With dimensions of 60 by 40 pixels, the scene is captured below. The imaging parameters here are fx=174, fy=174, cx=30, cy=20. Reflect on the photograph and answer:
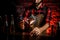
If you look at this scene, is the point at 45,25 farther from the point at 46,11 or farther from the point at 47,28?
the point at 46,11

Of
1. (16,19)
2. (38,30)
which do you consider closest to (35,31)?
(38,30)

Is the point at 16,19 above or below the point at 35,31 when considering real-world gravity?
above

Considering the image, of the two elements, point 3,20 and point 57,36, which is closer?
point 57,36

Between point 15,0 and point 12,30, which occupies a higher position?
point 15,0

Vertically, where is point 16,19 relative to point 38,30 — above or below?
above

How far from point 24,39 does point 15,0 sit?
17.4 inches

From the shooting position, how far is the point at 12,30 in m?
1.92

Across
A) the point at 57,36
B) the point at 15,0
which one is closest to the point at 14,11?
the point at 15,0

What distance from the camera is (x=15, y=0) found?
1928 mm

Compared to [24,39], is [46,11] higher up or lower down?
higher up

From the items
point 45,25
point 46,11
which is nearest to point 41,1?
point 46,11

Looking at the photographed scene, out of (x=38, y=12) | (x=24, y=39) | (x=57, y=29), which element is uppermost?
(x=38, y=12)

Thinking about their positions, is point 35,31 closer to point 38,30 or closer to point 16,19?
point 38,30

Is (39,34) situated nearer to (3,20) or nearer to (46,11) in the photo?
(46,11)
